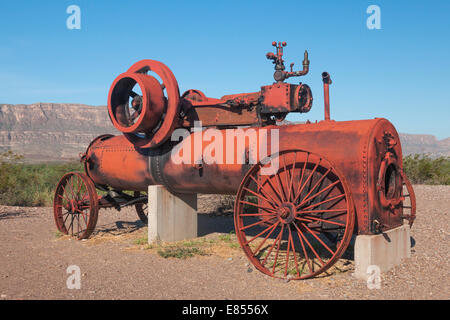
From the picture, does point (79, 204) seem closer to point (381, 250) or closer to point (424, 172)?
point (381, 250)

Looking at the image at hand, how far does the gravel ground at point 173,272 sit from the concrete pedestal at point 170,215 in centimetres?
40

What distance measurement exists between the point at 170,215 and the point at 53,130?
4453 inches

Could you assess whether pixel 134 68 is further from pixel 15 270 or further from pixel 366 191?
pixel 366 191

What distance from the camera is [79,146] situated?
332ft

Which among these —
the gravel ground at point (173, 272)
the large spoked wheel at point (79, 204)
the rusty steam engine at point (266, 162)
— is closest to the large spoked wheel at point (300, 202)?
the rusty steam engine at point (266, 162)

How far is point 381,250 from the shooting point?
19.8ft

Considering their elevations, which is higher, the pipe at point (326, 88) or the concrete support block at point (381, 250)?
the pipe at point (326, 88)

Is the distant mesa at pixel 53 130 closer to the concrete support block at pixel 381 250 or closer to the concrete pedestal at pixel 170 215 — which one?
the concrete pedestal at pixel 170 215

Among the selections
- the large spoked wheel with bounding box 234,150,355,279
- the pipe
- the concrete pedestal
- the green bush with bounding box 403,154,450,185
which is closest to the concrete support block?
the large spoked wheel with bounding box 234,150,355,279

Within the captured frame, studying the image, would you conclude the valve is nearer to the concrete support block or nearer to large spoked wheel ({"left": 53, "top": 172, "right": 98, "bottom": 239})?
the concrete support block

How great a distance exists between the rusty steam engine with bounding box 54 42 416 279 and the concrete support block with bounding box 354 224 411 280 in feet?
0.44

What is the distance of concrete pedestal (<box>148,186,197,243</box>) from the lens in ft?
28.2

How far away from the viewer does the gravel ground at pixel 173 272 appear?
5.46 meters
